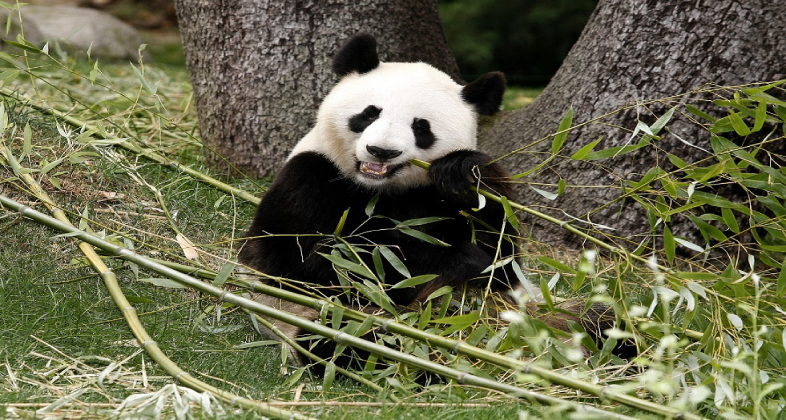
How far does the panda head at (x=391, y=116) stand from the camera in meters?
2.61

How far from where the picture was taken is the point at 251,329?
2885 mm

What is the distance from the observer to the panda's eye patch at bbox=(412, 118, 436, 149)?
2668 mm

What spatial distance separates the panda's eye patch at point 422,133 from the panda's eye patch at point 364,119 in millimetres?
134

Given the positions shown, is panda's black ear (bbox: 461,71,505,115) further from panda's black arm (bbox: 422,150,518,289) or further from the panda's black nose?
the panda's black nose


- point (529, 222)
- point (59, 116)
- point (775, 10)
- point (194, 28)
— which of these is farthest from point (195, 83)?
point (775, 10)

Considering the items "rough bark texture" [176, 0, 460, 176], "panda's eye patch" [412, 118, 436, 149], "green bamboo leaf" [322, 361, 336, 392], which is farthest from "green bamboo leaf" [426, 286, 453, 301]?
"rough bark texture" [176, 0, 460, 176]

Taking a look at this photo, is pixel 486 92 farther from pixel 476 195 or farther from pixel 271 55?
pixel 271 55

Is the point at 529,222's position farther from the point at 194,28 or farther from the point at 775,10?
the point at 194,28

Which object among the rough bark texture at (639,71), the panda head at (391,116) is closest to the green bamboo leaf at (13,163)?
the panda head at (391,116)

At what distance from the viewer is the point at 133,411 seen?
2.00 meters

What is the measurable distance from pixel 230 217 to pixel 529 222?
4.77 feet

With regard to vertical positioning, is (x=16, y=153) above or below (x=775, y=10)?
below

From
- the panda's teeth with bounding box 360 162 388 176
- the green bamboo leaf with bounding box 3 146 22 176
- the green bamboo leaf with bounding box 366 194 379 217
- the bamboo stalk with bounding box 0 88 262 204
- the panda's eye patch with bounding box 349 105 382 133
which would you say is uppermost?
the panda's eye patch with bounding box 349 105 382 133

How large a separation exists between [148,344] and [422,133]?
44.4 inches
